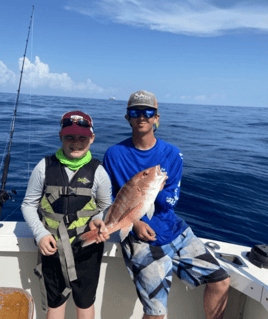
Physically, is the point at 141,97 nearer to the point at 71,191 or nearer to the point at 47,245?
the point at 71,191

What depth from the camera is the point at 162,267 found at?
85.0 inches

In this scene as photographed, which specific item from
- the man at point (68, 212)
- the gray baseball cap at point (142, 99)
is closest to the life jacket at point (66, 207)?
the man at point (68, 212)

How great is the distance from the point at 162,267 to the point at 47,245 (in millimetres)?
1059

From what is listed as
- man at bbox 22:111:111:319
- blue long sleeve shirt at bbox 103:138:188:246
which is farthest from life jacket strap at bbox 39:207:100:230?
blue long sleeve shirt at bbox 103:138:188:246

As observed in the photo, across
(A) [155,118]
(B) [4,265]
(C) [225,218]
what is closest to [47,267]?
(B) [4,265]

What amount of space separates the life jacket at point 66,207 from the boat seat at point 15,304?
0.37 metres

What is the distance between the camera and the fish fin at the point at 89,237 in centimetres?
192

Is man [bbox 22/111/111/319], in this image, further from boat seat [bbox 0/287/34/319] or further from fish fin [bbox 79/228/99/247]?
boat seat [bbox 0/287/34/319]

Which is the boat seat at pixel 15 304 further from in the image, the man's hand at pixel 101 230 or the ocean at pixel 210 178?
the ocean at pixel 210 178

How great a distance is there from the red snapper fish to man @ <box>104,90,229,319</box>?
0.23 metres

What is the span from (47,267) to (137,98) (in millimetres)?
1786

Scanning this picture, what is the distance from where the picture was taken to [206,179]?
891 centimetres

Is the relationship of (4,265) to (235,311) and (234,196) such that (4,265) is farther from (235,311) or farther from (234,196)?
(234,196)

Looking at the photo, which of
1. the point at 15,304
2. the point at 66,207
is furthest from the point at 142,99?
the point at 15,304
